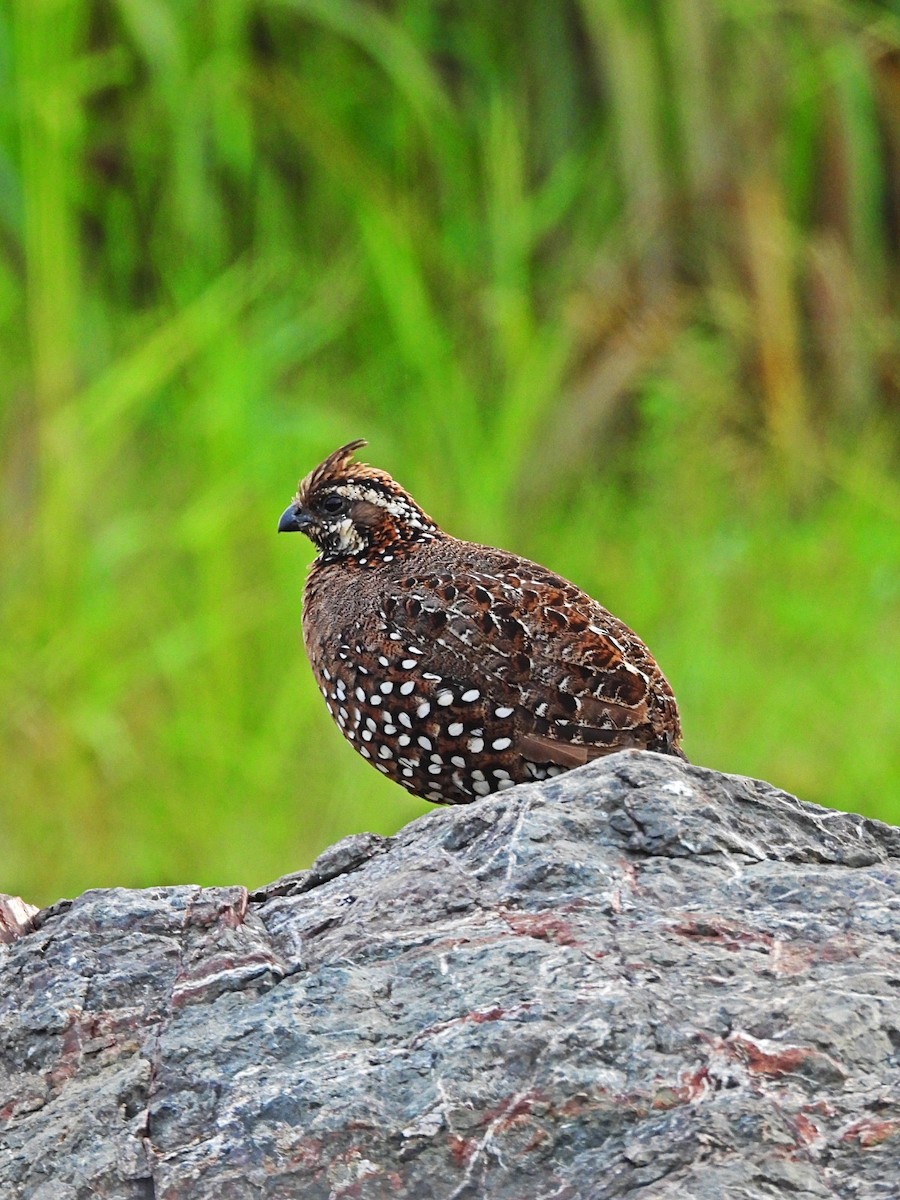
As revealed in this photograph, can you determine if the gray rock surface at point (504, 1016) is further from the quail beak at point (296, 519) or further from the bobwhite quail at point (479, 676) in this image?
the quail beak at point (296, 519)

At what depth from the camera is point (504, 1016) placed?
9.20 feet

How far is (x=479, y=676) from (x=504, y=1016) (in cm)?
116

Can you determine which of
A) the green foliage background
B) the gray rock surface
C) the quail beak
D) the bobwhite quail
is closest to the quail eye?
the quail beak

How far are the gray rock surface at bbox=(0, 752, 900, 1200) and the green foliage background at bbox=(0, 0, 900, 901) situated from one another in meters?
3.33

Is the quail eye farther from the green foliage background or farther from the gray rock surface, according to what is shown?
the green foliage background

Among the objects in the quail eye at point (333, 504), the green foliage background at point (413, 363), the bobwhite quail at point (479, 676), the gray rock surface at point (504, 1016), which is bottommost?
the gray rock surface at point (504, 1016)

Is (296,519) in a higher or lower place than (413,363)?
lower

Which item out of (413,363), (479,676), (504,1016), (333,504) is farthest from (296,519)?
(413,363)

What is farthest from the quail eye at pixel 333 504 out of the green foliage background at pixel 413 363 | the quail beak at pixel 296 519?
the green foliage background at pixel 413 363

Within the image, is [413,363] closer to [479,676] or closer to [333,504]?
[333,504]

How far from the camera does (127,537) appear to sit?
691 centimetres

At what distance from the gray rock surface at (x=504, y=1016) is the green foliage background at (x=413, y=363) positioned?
131 inches

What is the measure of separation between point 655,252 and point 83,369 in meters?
2.54

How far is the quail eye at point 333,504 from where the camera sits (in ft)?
14.7
